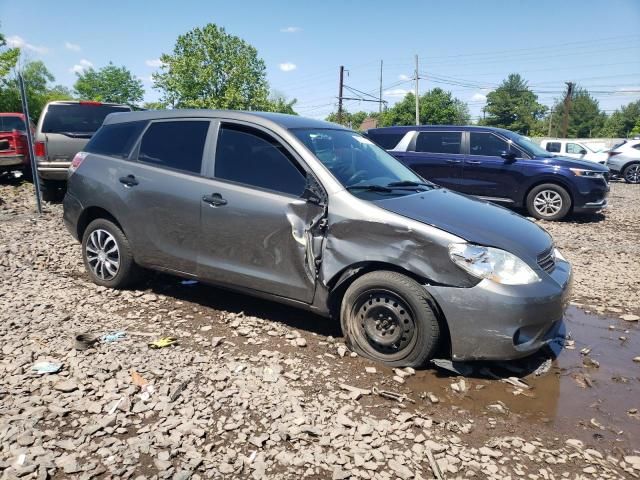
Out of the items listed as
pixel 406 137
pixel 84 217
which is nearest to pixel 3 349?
pixel 84 217

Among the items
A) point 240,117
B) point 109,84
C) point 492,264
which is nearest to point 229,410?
point 492,264

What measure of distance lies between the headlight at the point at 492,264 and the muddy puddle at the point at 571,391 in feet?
2.54

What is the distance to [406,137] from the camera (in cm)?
1038

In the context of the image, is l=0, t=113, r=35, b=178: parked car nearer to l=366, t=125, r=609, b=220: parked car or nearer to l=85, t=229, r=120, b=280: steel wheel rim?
l=85, t=229, r=120, b=280: steel wheel rim

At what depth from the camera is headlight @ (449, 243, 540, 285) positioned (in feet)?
10.2

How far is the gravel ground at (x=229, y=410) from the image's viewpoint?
8.13 feet

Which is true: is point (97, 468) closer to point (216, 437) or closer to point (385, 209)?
point (216, 437)

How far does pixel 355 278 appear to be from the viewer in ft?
11.7

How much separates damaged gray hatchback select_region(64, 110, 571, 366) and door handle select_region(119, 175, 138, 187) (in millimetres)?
23

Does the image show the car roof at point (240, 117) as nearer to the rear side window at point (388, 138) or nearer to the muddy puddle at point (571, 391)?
the muddy puddle at point (571, 391)

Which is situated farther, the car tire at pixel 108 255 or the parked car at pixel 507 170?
the parked car at pixel 507 170

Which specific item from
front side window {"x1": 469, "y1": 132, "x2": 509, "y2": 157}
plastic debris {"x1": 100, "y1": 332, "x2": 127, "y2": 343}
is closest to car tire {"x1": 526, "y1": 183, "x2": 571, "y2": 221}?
front side window {"x1": 469, "y1": 132, "x2": 509, "y2": 157}

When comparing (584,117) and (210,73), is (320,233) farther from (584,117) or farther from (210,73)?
(584,117)

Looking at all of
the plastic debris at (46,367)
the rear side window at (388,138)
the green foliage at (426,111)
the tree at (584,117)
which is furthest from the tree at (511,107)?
the plastic debris at (46,367)
